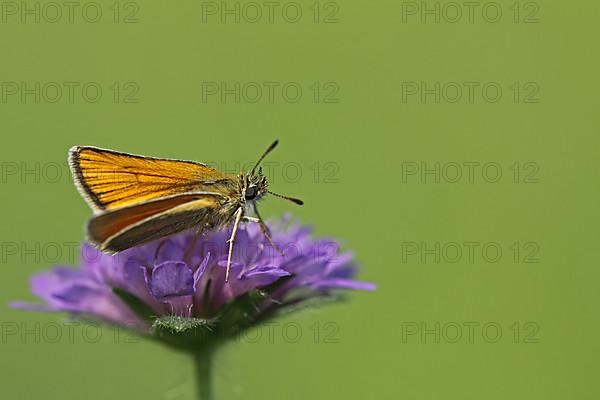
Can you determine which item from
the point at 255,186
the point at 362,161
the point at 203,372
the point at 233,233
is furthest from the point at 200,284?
the point at 362,161

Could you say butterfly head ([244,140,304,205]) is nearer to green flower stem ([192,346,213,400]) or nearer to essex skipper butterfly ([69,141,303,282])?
essex skipper butterfly ([69,141,303,282])

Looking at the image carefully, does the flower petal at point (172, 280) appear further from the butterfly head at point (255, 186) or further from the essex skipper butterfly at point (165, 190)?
the butterfly head at point (255, 186)

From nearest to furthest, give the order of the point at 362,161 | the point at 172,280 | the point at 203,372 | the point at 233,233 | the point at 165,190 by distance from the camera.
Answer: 1. the point at 172,280
2. the point at 233,233
3. the point at 203,372
4. the point at 165,190
5. the point at 362,161

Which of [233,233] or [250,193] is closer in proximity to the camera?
[233,233]

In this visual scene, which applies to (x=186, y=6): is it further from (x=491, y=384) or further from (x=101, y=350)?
(x=491, y=384)

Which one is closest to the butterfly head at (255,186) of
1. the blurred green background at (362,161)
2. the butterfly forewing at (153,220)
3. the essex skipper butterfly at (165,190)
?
the essex skipper butterfly at (165,190)

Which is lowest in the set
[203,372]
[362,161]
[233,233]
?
[203,372]

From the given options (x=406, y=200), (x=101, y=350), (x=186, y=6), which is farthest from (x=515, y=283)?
(x=186, y=6)

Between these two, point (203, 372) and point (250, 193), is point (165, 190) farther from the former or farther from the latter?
point (203, 372)
